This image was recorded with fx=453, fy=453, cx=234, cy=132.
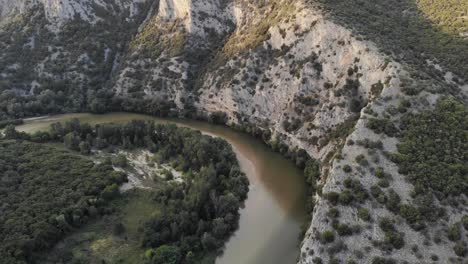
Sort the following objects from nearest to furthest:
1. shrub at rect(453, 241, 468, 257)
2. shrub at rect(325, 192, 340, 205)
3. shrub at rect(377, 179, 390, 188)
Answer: shrub at rect(453, 241, 468, 257), shrub at rect(377, 179, 390, 188), shrub at rect(325, 192, 340, 205)

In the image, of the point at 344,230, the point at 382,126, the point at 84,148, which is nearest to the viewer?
the point at 344,230

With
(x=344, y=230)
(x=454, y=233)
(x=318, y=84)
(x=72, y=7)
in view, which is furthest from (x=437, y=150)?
(x=72, y=7)

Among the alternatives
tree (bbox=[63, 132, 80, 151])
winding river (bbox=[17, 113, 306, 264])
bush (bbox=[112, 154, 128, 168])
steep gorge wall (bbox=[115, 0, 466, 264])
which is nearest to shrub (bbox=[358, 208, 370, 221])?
steep gorge wall (bbox=[115, 0, 466, 264])

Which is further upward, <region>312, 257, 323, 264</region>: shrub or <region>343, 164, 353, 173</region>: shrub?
<region>343, 164, 353, 173</region>: shrub

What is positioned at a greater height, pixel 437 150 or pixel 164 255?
pixel 437 150

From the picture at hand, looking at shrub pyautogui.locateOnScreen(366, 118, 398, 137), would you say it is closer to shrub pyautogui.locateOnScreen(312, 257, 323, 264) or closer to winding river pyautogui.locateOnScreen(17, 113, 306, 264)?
winding river pyautogui.locateOnScreen(17, 113, 306, 264)

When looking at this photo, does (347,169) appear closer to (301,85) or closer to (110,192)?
(301,85)
